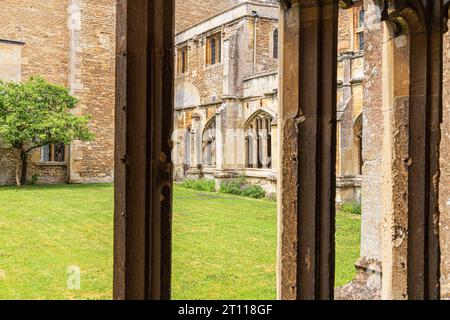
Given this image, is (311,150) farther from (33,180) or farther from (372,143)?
(33,180)

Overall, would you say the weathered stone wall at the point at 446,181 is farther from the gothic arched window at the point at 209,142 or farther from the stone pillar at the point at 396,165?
the gothic arched window at the point at 209,142

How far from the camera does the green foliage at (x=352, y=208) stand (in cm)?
1108

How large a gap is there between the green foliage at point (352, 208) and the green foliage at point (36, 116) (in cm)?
981

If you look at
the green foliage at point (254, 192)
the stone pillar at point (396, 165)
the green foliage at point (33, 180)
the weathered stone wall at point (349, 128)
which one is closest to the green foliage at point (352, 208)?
the weathered stone wall at point (349, 128)

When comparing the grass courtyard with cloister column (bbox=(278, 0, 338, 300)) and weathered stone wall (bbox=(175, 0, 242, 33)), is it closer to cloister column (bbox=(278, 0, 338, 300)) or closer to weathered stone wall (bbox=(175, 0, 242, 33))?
cloister column (bbox=(278, 0, 338, 300))

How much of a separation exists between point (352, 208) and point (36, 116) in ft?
35.4

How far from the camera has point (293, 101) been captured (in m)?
2.13

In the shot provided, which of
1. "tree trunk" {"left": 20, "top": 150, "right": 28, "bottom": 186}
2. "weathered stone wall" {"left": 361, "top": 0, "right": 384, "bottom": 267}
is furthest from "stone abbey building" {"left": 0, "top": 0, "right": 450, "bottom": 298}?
"weathered stone wall" {"left": 361, "top": 0, "right": 384, "bottom": 267}

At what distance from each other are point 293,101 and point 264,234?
20.5 feet

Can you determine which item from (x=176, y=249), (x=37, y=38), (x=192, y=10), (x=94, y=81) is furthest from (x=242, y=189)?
(x=192, y=10)

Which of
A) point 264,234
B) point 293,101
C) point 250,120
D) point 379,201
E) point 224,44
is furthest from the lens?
point 224,44

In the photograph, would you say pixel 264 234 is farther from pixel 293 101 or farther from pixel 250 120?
pixel 250 120

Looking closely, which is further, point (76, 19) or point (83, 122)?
point (76, 19)

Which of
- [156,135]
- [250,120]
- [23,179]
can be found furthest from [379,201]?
[23,179]
